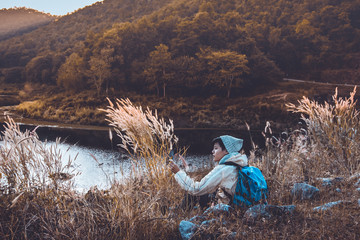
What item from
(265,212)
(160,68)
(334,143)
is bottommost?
(334,143)

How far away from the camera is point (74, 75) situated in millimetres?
31438

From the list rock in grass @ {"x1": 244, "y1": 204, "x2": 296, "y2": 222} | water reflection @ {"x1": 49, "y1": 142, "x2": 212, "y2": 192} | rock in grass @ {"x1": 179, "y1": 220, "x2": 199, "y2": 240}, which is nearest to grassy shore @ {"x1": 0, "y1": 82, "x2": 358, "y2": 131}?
water reflection @ {"x1": 49, "y1": 142, "x2": 212, "y2": 192}

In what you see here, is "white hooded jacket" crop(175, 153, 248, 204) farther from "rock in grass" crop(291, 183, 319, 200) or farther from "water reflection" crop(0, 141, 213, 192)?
"water reflection" crop(0, 141, 213, 192)

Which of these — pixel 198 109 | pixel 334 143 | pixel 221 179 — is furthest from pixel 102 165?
pixel 198 109

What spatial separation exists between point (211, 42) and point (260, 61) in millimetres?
6560

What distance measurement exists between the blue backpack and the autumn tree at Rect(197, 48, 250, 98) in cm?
2519

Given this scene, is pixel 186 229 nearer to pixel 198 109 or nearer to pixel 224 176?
pixel 224 176

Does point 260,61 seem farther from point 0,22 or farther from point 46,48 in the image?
point 0,22

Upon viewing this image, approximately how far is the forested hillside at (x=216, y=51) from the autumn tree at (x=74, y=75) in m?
0.12

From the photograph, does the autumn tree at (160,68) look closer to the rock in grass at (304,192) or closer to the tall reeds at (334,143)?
the tall reeds at (334,143)

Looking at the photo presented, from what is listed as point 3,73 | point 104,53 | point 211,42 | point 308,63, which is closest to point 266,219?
point 104,53

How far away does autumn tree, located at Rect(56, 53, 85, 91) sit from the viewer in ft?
103

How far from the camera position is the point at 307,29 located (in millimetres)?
35500

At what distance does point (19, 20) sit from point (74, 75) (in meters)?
50.2
